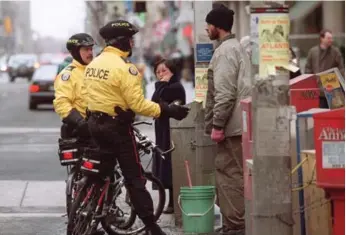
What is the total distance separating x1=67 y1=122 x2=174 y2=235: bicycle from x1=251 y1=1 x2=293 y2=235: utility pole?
2156mm

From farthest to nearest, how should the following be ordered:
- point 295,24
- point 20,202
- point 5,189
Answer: point 295,24 < point 5,189 < point 20,202

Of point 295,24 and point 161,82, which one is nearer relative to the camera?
point 161,82

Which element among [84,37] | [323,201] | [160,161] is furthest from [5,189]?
[323,201]

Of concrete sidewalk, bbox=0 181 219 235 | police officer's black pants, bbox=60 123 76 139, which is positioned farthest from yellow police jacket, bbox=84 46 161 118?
concrete sidewalk, bbox=0 181 219 235

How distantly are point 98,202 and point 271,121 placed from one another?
2627mm

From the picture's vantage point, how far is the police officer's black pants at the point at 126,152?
9789 mm

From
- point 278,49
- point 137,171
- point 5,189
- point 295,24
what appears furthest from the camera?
point 295,24

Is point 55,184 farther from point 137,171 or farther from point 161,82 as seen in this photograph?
point 137,171

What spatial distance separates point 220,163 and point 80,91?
4.66ft

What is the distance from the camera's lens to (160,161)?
12.5m

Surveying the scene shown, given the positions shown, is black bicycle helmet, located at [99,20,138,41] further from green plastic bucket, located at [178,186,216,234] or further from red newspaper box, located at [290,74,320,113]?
green plastic bucket, located at [178,186,216,234]

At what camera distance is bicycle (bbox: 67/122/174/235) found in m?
10.0

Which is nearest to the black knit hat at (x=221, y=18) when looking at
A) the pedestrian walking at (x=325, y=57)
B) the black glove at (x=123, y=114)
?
the black glove at (x=123, y=114)

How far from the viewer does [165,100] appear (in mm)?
12461
